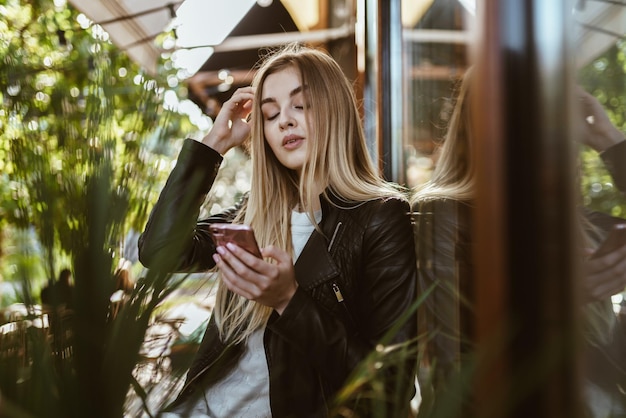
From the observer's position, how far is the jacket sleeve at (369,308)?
1304mm

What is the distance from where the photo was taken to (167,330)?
0.48m

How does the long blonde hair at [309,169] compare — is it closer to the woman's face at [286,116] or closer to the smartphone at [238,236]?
the woman's face at [286,116]

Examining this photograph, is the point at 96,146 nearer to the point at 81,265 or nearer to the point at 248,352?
the point at 81,265

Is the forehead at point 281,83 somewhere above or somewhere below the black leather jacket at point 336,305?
above

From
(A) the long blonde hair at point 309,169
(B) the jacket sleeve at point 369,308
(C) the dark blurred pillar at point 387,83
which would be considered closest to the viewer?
(B) the jacket sleeve at point 369,308

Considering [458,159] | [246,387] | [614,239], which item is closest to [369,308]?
[246,387]

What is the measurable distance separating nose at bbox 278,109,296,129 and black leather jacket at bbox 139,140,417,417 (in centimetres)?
24

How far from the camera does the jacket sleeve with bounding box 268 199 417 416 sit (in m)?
1.30

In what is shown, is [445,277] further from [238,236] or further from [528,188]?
[528,188]

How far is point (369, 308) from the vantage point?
1.49 m

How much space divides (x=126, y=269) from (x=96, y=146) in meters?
0.08

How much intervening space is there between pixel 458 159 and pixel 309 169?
0.69 metres

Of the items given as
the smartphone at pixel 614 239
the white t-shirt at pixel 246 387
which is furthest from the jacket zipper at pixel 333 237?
the smartphone at pixel 614 239

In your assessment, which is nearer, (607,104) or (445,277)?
(607,104)
